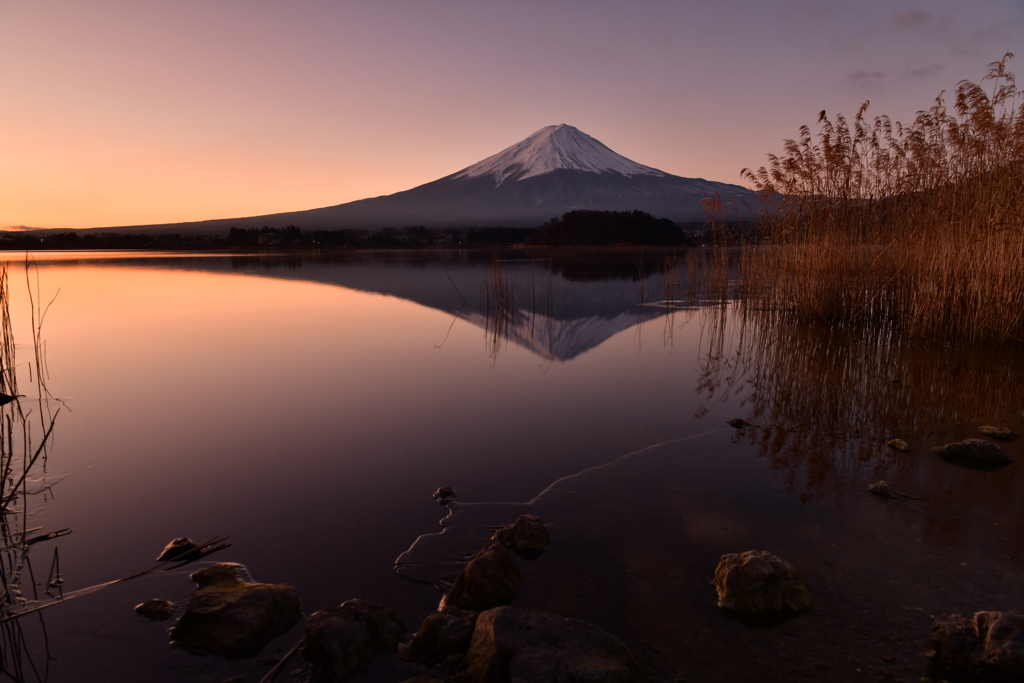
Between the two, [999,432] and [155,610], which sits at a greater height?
[999,432]

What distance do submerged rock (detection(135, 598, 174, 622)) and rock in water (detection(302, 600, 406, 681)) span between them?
572 mm

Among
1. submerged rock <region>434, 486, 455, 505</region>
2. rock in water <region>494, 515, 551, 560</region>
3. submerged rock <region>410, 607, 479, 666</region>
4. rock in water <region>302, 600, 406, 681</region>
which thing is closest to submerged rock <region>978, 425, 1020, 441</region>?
rock in water <region>494, 515, 551, 560</region>

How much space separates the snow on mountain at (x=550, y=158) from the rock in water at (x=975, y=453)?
102 meters

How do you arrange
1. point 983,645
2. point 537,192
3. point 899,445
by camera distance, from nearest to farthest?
point 983,645 → point 899,445 → point 537,192

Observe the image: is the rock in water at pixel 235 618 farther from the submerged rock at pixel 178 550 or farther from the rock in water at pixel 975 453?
the rock in water at pixel 975 453

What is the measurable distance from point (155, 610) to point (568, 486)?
179 centimetres

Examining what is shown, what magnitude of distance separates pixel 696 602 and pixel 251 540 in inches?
70.7

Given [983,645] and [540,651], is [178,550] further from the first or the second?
[983,645]

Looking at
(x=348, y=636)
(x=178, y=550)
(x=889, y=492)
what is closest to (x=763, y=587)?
(x=889, y=492)

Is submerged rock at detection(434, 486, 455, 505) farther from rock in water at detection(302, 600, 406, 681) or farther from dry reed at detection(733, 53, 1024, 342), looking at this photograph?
dry reed at detection(733, 53, 1024, 342)

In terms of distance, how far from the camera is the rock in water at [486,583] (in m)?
1.89

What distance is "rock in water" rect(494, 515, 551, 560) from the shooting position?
87.8 inches

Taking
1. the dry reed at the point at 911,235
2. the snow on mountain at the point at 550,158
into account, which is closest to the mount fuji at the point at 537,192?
the snow on mountain at the point at 550,158

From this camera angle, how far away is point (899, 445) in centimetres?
321
